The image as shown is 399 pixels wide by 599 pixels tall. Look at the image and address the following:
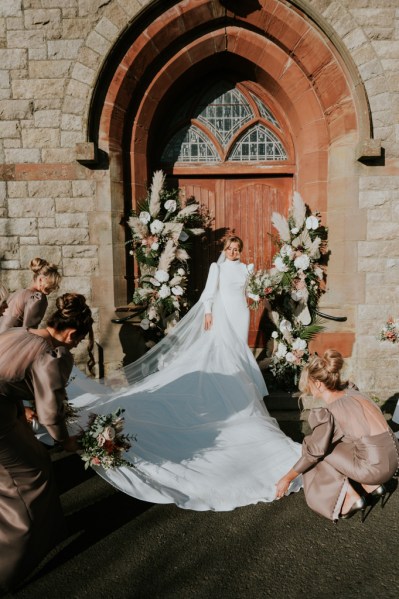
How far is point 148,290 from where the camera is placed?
5.73m

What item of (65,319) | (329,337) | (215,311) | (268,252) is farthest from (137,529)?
(268,252)

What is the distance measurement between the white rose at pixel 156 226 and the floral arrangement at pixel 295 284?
4.34 ft

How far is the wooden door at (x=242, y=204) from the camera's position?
648cm

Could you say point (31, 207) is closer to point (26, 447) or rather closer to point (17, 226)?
point (17, 226)

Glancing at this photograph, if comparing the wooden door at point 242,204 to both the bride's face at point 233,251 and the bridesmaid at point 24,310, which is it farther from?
the bridesmaid at point 24,310

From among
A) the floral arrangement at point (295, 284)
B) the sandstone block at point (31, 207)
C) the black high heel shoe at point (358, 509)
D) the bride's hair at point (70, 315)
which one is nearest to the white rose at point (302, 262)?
the floral arrangement at point (295, 284)

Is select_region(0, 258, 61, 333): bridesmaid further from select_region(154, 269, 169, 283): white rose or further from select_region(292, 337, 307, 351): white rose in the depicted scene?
select_region(292, 337, 307, 351): white rose

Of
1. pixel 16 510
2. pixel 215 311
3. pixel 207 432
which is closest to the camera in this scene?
pixel 16 510

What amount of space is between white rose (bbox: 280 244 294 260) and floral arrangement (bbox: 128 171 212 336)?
1141mm

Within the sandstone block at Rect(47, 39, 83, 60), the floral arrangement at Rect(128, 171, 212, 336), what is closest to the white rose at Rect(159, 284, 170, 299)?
the floral arrangement at Rect(128, 171, 212, 336)

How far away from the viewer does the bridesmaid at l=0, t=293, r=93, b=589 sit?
2.65 metres

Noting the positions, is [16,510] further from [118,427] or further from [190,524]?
[190,524]

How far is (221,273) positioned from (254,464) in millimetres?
2457

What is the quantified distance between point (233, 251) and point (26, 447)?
3455 mm
